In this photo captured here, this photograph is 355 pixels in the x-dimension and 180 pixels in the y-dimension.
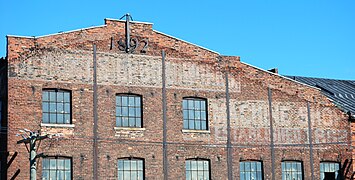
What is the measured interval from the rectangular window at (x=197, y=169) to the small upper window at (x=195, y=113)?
1.48 meters

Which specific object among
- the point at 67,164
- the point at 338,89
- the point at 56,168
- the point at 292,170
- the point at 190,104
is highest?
the point at 338,89

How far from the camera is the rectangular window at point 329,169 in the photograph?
33016 millimetres

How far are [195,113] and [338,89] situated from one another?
12.4 meters

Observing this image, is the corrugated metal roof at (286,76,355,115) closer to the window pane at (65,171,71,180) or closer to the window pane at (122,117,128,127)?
the window pane at (122,117,128,127)

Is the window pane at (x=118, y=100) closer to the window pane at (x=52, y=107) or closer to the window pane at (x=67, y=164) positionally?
the window pane at (x=52, y=107)

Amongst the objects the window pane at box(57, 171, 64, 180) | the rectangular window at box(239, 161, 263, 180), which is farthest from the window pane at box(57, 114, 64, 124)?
the rectangular window at box(239, 161, 263, 180)

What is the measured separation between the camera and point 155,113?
1160 inches

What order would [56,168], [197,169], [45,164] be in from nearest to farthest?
[45,164], [56,168], [197,169]

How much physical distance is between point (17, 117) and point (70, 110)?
2196mm

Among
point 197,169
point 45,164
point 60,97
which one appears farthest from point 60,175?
point 197,169

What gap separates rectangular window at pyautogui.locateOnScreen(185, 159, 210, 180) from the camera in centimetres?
2977

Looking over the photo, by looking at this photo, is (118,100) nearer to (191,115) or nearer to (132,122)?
(132,122)

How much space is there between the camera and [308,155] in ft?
107

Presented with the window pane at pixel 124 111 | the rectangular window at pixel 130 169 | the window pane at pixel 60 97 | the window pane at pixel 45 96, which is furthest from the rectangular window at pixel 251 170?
the window pane at pixel 45 96
